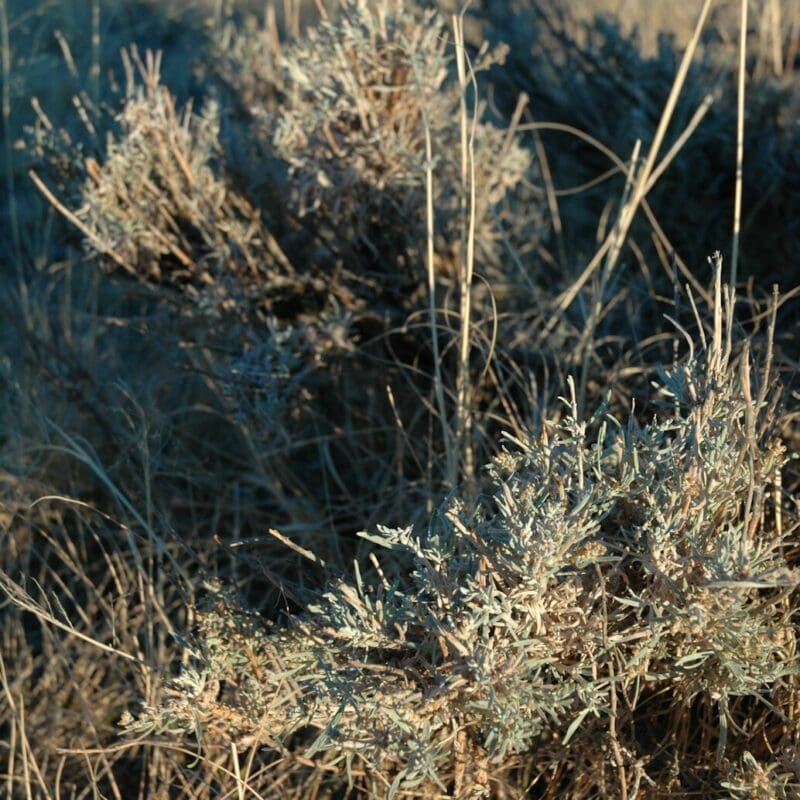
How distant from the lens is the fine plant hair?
4.04ft

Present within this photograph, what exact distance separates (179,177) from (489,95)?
1.22 metres

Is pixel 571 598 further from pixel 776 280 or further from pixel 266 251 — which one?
pixel 776 280

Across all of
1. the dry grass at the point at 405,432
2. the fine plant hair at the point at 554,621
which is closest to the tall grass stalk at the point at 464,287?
the dry grass at the point at 405,432

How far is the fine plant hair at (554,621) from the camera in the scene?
1.23m

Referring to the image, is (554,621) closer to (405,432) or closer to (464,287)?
(464,287)

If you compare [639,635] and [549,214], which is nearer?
[639,635]

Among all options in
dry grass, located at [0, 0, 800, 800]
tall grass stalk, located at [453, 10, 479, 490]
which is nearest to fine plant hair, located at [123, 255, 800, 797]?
dry grass, located at [0, 0, 800, 800]

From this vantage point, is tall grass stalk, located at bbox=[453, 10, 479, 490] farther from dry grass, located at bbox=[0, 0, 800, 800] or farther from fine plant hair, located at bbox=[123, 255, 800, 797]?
fine plant hair, located at bbox=[123, 255, 800, 797]

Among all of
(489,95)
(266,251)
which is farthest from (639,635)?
(489,95)

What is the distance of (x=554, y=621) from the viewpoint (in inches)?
51.3

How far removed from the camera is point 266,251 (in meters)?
2.42

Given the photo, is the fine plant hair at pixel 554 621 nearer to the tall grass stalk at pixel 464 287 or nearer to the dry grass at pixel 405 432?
the dry grass at pixel 405 432

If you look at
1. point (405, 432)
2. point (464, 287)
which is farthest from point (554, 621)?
point (405, 432)

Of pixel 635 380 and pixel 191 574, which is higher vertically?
pixel 635 380
